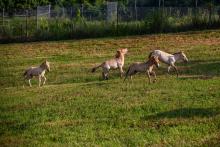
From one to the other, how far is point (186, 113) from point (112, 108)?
183 cm

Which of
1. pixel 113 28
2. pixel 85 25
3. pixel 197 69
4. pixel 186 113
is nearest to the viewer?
pixel 186 113

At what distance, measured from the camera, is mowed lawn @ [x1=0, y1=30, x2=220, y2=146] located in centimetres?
1022

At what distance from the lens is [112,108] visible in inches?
495

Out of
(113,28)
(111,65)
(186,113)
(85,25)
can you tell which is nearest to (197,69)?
(111,65)

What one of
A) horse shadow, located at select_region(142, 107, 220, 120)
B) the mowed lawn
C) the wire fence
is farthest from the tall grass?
horse shadow, located at select_region(142, 107, 220, 120)

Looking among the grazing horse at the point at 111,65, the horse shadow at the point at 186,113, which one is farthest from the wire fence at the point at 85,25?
the horse shadow at the point at 186,113

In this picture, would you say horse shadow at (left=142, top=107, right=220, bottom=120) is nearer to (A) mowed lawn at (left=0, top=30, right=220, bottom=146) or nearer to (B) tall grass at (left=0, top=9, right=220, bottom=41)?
(A) mowed lawn at (left=0, top=30, right=220, bottom=146)

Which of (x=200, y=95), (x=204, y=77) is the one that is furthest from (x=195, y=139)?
(x=204, y=77)

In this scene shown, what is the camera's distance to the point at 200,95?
44.5 ft

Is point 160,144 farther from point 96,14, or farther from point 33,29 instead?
point 96,14

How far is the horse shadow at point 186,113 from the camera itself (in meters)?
11.5

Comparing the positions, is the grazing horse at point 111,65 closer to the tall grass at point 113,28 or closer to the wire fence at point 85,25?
the tall grass at point 113,28

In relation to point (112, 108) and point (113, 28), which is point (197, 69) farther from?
point (113, 28)

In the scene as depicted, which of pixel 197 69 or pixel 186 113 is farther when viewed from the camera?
pixel 197 69
